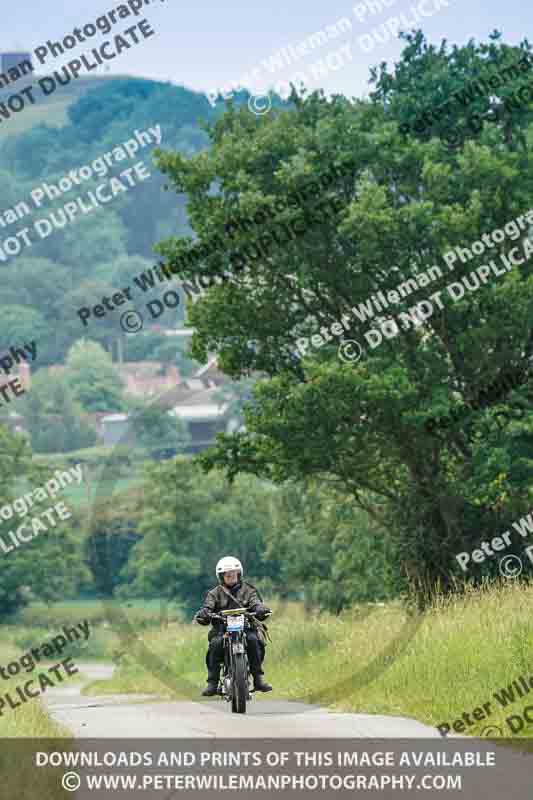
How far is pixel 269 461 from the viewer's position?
28750 mm

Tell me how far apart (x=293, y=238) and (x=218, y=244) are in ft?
4.81

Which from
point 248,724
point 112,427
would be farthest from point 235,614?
point 112,427

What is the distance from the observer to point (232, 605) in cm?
1313

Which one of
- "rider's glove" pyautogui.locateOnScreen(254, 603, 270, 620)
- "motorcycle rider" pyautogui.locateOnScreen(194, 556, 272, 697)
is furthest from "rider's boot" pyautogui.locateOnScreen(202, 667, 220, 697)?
"rider's glove" pyautogui.locateOnScreen(254, 603, 270, 620)

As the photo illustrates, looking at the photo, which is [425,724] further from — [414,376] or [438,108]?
[438,108]

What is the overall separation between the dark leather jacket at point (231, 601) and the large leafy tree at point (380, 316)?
1301cm

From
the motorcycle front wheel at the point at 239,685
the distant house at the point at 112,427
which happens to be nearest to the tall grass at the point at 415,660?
the motorcycle front wheel at the point at 239,685

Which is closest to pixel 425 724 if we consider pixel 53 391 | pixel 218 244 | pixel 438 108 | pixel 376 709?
pixel 376 709

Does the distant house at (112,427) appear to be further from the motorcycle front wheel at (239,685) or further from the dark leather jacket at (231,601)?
the dark leather jacket at (231,601)

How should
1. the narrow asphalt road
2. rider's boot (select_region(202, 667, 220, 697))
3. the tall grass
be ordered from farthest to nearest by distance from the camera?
rider's boot (select_region(202, 667, 220, 697)) < the tall grass < the narrow asphalt road

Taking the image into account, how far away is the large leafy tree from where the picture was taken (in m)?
26.6

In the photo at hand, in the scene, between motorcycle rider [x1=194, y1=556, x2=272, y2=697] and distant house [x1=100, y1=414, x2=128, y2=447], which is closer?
motorcycle rider [x1=194, y1=556, x2=272, y2=697]

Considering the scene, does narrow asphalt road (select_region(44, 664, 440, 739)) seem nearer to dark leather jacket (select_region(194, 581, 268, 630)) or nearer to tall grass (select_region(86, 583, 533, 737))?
tall grass (select_region(86, 583, 533, 737))

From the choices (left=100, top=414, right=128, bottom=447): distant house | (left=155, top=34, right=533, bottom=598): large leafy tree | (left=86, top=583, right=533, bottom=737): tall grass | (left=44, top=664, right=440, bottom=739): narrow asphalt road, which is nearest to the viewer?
(left=44, top=664, right=440, bottom=739): narrow asphalt road
